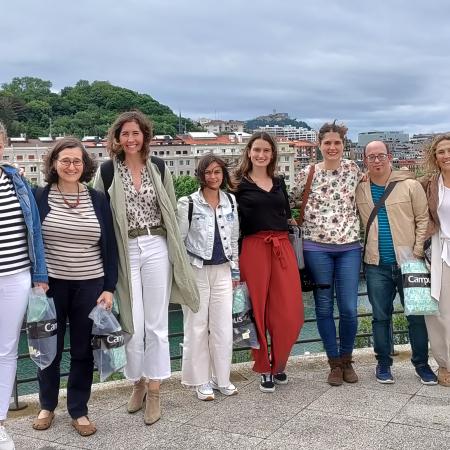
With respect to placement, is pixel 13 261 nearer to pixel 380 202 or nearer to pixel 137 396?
pixel 137 396

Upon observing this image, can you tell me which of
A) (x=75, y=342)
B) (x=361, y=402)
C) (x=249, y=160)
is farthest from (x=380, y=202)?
(x=75, y=342)

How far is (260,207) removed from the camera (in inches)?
149

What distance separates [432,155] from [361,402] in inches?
69.0

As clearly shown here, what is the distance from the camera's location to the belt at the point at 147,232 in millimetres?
3383

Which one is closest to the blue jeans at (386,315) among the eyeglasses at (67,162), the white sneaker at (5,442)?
the eyeglasses at (67,162)

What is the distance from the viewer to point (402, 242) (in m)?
3.76

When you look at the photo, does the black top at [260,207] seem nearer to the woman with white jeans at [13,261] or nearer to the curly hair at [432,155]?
the curly hair at [432,155]

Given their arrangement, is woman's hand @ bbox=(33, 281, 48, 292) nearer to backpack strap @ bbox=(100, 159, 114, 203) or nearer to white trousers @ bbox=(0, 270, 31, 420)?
white trousers @ bbox=(0, 270, 31, 420)

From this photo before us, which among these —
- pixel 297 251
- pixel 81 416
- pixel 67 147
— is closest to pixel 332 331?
pixel 297 251

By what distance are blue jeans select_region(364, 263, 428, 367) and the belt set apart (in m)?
1.52

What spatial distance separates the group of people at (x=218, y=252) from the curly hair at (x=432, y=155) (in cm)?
1

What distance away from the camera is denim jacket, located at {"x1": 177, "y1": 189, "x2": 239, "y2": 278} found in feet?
11.9

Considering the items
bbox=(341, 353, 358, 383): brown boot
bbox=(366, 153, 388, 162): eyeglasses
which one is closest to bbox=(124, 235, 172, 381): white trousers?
bbox=(341, 353, 358, 383): brown boot

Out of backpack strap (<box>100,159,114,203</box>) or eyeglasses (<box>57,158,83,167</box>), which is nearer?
eyeglasses (<box>57,158,83,167</box>)
